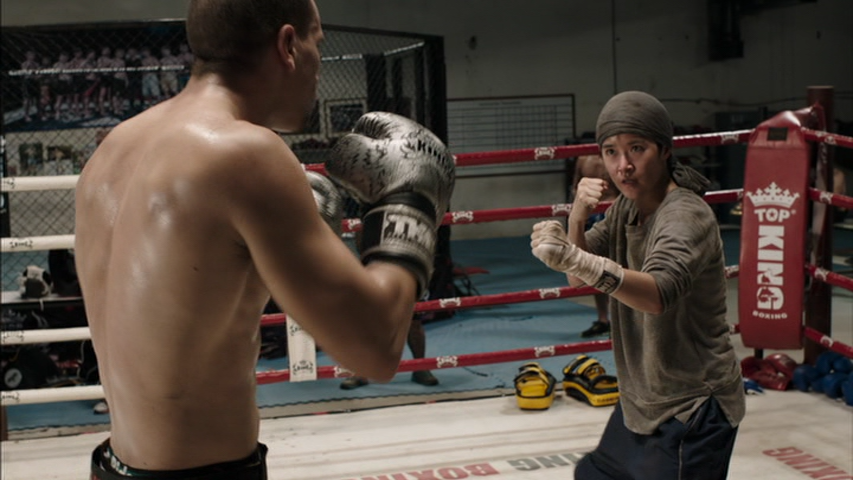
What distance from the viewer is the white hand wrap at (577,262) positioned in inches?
81.0

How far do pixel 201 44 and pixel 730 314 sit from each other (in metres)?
5.78

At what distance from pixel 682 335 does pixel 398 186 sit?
3.82 ft

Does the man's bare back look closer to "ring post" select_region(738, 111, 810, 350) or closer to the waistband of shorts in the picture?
the waistband of shorts

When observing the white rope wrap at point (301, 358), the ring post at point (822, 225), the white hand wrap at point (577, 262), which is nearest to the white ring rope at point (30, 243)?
the white rope wrap at point (301, 358)

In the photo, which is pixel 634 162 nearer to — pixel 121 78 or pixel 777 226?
pixel 777 226

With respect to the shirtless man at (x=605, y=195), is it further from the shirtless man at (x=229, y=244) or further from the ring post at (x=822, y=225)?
the shirtless man at (x=229, y=244)

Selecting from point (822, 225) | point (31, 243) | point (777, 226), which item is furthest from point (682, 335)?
point (31, 243)

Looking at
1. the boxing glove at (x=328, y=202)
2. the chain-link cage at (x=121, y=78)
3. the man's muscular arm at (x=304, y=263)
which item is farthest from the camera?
the chain-link cage at (x=121, y=78)

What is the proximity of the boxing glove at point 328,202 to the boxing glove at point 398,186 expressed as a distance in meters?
0.16

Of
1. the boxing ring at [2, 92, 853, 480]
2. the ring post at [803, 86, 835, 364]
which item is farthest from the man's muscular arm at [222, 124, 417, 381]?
the ring post at [803, 86, 835, 364]

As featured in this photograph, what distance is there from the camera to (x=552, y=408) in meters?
3.98

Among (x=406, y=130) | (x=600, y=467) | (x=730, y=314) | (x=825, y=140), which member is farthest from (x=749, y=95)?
(x=406, y=130)

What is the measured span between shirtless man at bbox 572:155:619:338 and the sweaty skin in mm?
4188

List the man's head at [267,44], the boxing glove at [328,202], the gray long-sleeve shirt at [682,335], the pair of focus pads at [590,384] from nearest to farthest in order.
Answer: the man's head at [267,44] → the boxing glove at [328,202] → the gray long-sleeve shirt at [682,335] → the pair of focus pads at [590,384]
